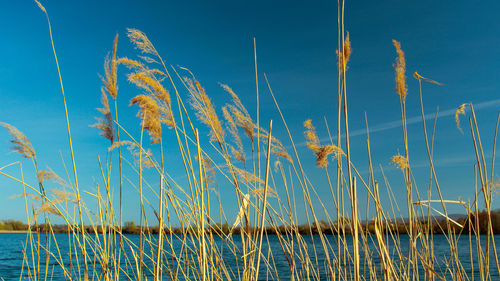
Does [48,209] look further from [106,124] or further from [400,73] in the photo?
[400,73]

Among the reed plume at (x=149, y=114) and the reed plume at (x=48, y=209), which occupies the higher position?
the reed plume at (x=149, y=114)

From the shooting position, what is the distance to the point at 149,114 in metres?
→ 2.05

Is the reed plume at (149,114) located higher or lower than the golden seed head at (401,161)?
higher

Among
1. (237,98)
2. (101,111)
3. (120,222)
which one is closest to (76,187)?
(120,222)

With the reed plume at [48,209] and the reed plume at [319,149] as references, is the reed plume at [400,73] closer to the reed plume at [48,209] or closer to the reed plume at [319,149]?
the reed plume at [319,149]

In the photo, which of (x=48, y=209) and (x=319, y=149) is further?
(x=48, y=209)

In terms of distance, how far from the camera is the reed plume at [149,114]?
6.46 ft

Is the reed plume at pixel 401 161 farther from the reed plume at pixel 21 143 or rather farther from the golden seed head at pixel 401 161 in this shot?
the reed plume at pixel 21 143

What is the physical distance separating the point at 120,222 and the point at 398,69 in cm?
183

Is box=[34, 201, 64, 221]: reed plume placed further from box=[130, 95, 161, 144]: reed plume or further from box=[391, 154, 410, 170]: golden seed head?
box=[391, 154, 410, 170]: golden seed head

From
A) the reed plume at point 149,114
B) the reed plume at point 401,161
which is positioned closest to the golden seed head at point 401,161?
the reed plume at point 401,161

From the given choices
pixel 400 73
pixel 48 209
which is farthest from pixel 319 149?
pixel 48 209

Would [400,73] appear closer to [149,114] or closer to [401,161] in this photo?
[401,161]

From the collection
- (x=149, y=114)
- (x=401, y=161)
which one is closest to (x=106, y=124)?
(x=149, y=114)
